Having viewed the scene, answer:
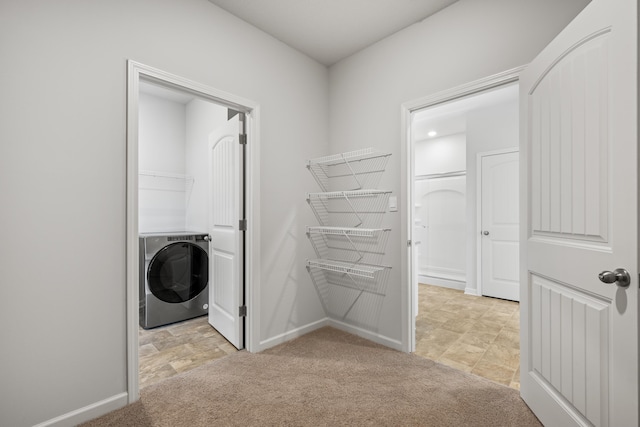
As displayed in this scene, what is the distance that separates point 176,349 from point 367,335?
1.65 meters

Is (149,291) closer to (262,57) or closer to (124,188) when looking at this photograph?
(124,188)

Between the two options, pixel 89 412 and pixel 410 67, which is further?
pixel 410 67

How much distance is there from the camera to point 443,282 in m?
4.82

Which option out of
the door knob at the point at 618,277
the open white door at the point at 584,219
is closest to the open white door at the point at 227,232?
the open white door at the point at 584,219

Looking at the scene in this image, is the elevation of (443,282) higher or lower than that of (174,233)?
lower

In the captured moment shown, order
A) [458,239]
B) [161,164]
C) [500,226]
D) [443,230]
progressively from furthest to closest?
1. [443,230]
2. [458,239]
3. [500,226]
4. [161,164]

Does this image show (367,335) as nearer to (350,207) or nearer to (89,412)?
(350,207)

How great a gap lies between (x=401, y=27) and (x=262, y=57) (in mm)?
1171

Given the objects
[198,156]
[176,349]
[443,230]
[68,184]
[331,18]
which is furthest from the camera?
[443,230]

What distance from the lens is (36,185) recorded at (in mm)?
1442

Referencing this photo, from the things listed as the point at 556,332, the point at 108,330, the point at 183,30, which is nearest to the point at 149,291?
the point at 108,330

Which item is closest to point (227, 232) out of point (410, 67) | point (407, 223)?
point (407, 223)

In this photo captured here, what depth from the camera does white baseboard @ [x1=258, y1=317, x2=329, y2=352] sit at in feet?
8.05

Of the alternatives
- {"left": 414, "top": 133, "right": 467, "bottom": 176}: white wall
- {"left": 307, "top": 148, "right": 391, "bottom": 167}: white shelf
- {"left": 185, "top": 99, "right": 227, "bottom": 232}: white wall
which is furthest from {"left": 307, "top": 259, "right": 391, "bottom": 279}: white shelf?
{"left": 414, "top": 133, "right": 467, "bottom": 176}: white wall
